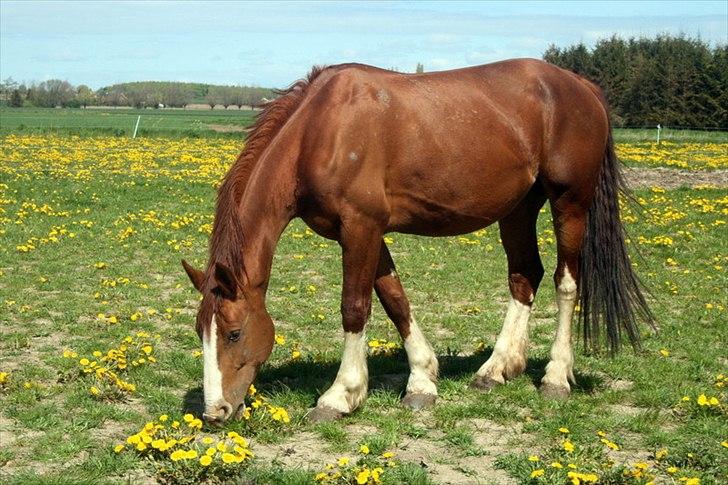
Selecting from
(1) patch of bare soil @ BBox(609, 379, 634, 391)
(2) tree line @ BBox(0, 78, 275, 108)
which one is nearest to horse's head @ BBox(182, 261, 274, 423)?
(1) patch of bare soil @ BBox(609, 379, 634, 391)

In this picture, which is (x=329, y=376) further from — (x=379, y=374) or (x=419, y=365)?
(x=419, y=365)

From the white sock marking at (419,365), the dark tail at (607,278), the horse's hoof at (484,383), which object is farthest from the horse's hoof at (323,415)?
the dark tail at (607,278)

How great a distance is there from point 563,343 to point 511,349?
45 centimetres

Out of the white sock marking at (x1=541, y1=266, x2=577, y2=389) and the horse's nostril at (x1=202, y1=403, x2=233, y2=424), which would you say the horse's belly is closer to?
the white sock marking at (x1=541, y1=266, x2=577, y2=389)

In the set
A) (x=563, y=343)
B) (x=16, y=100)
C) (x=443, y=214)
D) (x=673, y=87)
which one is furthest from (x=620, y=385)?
(x=16, y=100)

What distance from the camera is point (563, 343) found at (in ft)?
23.2

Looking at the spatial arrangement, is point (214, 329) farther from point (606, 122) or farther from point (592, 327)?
point (606, 122)

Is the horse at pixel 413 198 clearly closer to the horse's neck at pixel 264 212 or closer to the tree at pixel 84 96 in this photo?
the horse's neck at pixel 264 212

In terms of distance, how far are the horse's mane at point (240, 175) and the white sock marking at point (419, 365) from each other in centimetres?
171

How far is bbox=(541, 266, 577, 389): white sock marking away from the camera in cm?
688

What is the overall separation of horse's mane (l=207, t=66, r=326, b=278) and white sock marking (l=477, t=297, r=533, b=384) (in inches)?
97.7

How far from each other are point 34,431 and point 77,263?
7.18 metres

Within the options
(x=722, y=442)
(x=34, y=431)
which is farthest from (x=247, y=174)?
(x=722, y=442)

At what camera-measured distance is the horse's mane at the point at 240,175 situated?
589 cm
